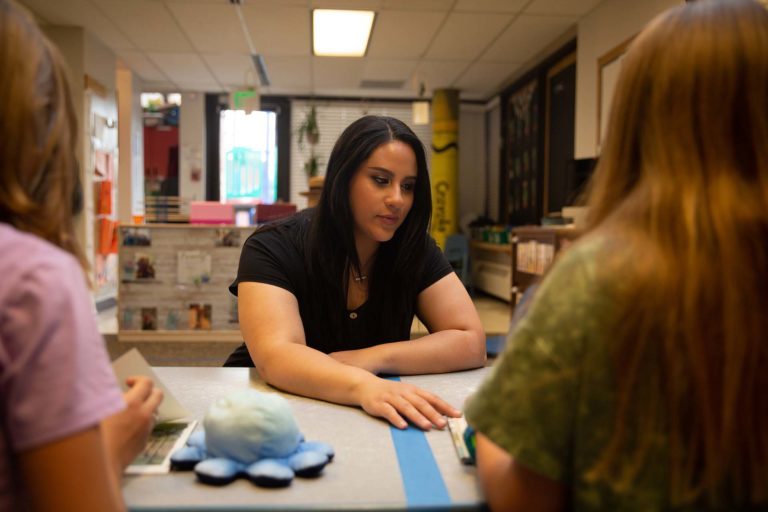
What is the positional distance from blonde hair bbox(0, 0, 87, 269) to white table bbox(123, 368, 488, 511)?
31 cm

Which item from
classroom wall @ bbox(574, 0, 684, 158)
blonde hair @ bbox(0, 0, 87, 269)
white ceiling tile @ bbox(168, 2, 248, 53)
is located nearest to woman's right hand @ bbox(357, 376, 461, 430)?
blonde hair @ bbox(0, 0, 87, 269)

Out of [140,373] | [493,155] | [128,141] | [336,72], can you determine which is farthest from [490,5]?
[128,141]

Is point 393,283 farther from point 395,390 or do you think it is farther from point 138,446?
point 138,446

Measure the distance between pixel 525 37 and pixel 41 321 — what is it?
5909 mm

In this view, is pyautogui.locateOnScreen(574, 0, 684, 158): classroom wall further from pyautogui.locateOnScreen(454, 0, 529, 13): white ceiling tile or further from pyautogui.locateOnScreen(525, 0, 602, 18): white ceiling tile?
pyautogui.locateOnScreen(454, 0, 529, 13): white ceiling tile

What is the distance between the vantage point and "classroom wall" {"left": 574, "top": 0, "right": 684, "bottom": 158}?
4484 millimetres

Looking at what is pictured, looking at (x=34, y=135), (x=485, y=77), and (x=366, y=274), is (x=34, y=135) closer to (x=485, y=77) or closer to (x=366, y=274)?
(x=366, y=274)

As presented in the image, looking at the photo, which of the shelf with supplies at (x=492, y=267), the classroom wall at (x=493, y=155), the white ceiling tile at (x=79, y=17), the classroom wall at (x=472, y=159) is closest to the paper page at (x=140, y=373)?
the white ceiling tile at (x=79, y=17)

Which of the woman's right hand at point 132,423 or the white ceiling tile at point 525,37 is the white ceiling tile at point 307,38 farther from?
the woman's right hand at point 132,423

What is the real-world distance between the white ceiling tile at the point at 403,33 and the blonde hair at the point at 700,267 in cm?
480

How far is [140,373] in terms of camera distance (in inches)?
37.1

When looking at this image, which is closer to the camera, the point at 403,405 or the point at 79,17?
the point at 403,405

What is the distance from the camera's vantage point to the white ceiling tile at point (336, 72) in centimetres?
665

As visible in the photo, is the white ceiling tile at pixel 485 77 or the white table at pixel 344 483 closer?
the white table at pixel 344 483
